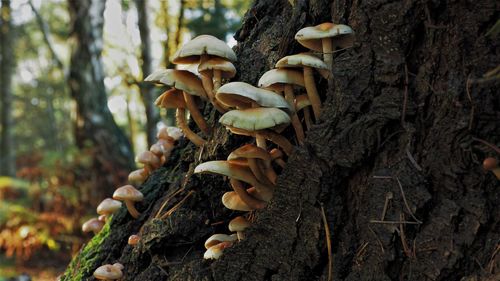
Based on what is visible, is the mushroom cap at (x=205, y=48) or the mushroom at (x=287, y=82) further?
the mushroom cap at (x=205, y=48)

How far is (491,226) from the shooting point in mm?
1772

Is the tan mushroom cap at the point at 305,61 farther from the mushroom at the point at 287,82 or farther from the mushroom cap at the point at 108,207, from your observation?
the mushroom cap at the point at 108,207

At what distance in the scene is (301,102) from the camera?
7.35 feet

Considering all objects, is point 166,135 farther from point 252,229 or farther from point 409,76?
point 409,76

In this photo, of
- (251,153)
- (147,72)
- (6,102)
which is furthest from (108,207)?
(6,102)

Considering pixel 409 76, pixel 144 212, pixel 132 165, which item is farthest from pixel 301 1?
pixel 132 165

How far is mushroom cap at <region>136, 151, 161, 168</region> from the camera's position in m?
3.37

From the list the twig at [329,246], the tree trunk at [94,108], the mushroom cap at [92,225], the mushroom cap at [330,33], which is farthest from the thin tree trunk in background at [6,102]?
the twig at [329,246]

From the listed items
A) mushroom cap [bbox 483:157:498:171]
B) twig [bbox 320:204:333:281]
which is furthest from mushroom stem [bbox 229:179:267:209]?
mushroom cap [bbox 483:157:498:171]

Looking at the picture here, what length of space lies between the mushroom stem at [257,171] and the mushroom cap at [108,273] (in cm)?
118

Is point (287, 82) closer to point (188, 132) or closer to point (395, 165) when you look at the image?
point (395, 165)

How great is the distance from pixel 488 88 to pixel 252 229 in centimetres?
125

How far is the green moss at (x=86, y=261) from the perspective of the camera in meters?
→ 3.02

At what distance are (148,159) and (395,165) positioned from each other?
202cm
